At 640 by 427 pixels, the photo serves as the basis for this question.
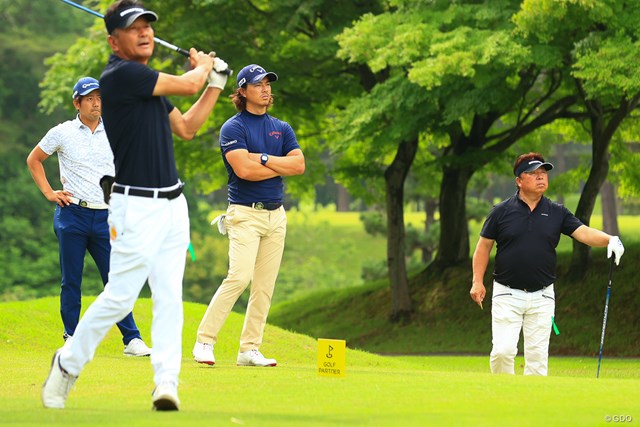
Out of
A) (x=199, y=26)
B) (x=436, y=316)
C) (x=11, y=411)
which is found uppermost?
(x=199, y=26)

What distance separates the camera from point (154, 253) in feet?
24.4

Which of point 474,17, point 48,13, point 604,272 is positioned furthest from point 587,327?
point 48,13

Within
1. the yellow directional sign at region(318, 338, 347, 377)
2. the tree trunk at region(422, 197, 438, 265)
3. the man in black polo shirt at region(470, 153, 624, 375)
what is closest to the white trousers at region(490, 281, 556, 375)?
the man in black polo shirt at region(470, 153, 624, 375)

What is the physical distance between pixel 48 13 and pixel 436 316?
33.7 meters

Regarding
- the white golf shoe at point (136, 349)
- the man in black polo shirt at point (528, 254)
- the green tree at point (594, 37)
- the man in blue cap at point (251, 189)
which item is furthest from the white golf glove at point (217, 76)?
the green tree at point (594, 37)

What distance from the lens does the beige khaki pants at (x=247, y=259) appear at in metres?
10.8

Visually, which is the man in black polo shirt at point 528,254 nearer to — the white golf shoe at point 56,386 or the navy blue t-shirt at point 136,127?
the navy blue t-shirt at point 136,127

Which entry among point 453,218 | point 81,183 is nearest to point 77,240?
point 81,183

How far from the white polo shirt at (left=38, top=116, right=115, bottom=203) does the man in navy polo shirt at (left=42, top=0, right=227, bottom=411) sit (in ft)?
14.5

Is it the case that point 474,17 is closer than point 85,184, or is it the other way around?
point 85,184

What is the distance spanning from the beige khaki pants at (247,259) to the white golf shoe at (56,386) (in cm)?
318

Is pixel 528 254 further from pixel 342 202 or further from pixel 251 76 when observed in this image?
pixel 342 202

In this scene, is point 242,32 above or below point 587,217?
above

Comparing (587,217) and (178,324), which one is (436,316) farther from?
(178,324)
